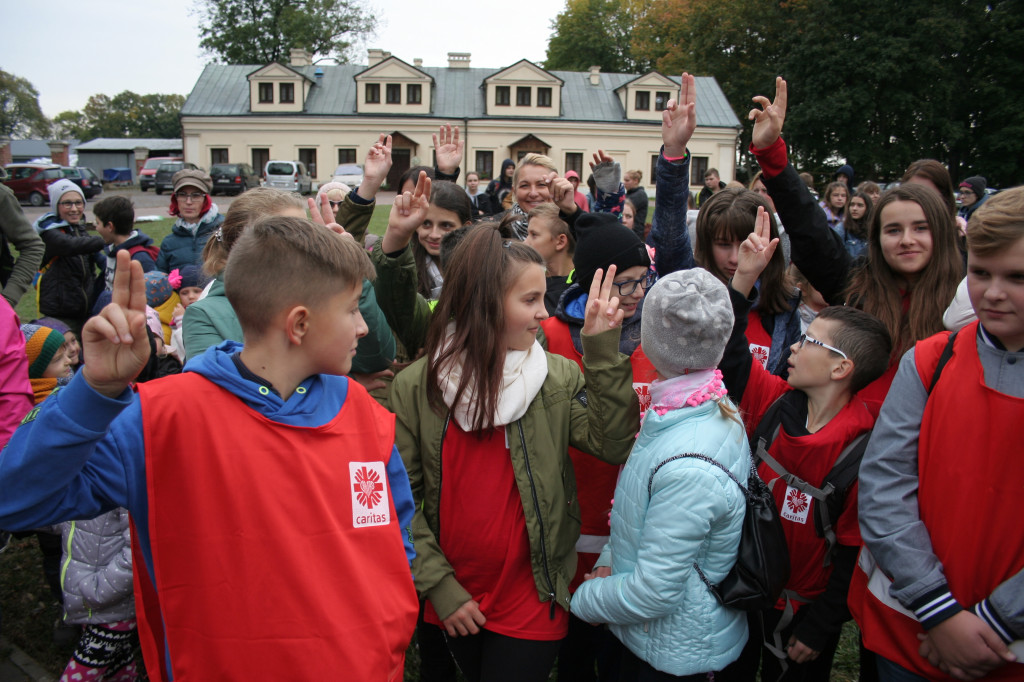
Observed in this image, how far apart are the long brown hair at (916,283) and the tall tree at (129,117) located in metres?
88.7

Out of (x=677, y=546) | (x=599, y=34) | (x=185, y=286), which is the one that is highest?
(x=599, y=34)

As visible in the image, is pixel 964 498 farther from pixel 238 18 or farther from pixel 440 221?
pixel 238 18

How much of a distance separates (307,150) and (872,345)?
4229cm

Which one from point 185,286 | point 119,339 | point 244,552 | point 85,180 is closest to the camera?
point 119,339

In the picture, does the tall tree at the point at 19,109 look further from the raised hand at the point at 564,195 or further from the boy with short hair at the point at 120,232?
the raised hand at the point at 564,195

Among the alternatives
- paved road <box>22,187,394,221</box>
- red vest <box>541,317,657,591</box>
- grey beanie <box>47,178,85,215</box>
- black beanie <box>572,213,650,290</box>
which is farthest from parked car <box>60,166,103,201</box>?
red vest <box>541,317,657,591</box>

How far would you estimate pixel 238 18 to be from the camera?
49719 mm

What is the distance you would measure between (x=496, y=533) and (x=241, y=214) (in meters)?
1.55

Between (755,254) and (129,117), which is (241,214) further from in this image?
(129,117)

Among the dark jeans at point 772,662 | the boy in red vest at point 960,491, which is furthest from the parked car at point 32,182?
the boy in red vest at point 960,491

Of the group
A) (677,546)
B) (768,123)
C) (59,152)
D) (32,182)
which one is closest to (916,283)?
(768,123)

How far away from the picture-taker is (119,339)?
1.32 m

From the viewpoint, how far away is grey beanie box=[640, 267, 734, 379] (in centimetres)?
207

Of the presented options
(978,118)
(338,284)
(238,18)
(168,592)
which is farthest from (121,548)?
(238,18)
